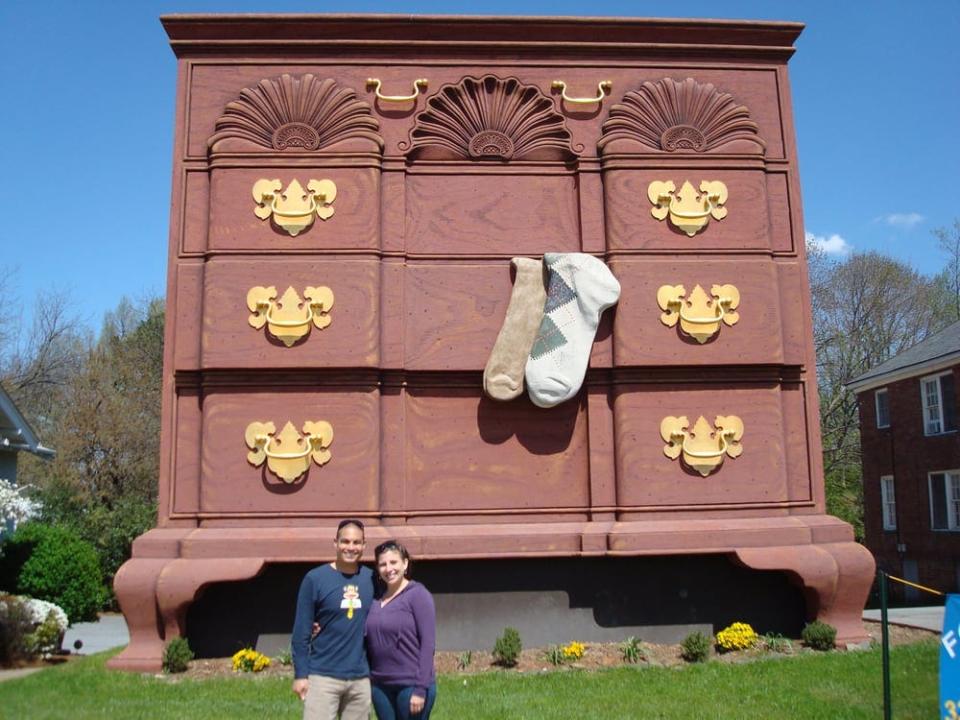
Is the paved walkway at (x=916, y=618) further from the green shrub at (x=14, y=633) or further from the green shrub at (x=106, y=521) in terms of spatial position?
the green shrub at (x=106, y=521)

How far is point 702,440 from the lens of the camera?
9.11 metres

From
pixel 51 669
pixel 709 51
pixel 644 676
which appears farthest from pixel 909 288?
pixel 51 669

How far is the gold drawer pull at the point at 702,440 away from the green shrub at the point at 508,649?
91.3 inches

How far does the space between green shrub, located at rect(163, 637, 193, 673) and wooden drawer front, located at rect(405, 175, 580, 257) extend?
14.4 ft

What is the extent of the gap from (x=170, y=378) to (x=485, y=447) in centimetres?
322

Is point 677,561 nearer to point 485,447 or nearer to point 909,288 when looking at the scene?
point 485,447

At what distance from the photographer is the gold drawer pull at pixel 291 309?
896 cm

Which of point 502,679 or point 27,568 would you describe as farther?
point 27,568

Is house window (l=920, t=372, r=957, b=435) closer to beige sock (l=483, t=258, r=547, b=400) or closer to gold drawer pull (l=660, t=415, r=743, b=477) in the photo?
gold drawer pull (l=660, t=415, r=743, b=477)

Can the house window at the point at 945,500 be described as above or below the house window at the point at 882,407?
below

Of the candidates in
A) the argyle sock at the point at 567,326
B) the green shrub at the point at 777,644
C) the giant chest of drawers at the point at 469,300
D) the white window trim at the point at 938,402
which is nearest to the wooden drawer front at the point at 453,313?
the giant chest of drawers at the point at 469,300

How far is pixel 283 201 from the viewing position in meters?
9.27

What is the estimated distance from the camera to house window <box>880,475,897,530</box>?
27375mm

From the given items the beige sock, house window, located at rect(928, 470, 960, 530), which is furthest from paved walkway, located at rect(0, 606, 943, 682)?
house window, located at rect(928, 470, 960, 530)
